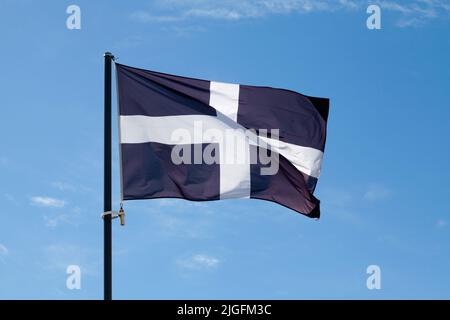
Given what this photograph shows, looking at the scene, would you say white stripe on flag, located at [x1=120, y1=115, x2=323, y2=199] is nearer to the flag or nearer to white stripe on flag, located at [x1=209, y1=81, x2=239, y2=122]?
the flag

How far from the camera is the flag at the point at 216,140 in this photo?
17422 millimetres

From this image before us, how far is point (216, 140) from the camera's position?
60.8ft

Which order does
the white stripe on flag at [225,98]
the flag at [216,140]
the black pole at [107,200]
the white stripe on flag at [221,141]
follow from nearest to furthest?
the black pole at [107,200]
the flag at [216,140]
the white stripe on flag at [221,141]
the white stripe on flag at [225,98]

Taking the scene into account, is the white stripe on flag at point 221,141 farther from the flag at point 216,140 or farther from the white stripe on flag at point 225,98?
the white stripe on flag at point 225,98

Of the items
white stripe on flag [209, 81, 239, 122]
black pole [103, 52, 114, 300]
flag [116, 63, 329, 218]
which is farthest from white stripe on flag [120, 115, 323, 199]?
black pole [103, 52, 114, 300]

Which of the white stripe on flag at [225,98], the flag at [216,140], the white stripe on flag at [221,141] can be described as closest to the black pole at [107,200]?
the flag at [216,140]

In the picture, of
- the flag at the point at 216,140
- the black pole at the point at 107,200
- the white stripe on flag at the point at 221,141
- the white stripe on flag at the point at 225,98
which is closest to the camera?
the black pole at the point at 107,200

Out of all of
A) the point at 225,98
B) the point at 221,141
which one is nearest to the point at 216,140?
the point at 221,141

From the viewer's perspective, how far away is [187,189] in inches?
690

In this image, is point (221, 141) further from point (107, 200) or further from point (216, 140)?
point (107, 200)

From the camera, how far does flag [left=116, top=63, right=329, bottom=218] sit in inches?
686
